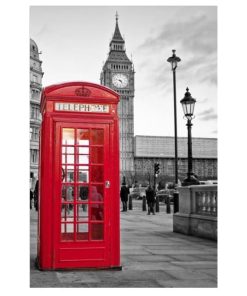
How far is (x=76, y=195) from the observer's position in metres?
5.84

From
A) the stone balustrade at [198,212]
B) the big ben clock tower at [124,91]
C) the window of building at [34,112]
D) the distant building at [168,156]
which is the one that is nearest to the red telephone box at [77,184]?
the stone balustrade at [198,212]

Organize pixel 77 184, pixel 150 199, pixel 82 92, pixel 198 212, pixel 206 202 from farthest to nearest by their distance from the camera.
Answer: pixel 150 199 → pixel 198 212 → pixel 206 202 → pixel 82 92 → pixel 77 184

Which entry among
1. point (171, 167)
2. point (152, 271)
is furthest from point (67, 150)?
point (171, 167)

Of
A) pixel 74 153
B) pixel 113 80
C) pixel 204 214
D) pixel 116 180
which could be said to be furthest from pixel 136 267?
pixel 113 80

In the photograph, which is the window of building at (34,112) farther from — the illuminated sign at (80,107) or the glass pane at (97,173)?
the glass pane at (97,173)

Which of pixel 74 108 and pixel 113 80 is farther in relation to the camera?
pixel 113 80

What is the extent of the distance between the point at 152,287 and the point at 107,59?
116796mm

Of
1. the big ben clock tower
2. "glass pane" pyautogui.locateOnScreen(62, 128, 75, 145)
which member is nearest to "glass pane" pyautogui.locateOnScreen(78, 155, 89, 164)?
"glass pane" pyautogui.locateOnScreen(62, 128, 75, 145)

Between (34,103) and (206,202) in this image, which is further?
(34,103)

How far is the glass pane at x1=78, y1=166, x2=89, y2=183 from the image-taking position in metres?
5.83

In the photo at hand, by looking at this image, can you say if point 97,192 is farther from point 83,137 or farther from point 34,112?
point 34,112

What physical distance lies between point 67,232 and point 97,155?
102 cm

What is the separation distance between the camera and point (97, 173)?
19.4ft
